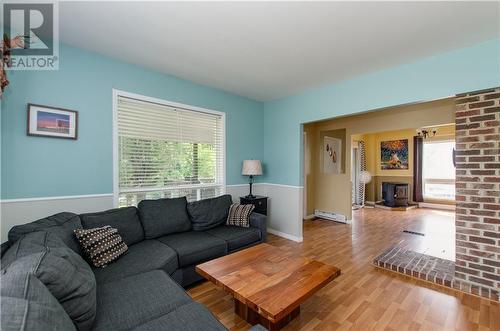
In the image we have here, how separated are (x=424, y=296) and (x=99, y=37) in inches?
164

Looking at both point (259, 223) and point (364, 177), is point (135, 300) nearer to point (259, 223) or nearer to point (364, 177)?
point (259, 223)

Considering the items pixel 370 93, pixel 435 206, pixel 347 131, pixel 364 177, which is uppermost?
pixel 370 93

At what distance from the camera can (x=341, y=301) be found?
2111 mm

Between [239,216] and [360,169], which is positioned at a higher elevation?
[360,169]

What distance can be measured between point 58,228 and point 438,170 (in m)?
8.67

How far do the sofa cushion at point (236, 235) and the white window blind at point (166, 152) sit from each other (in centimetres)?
83

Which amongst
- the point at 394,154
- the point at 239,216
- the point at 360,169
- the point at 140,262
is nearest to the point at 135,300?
the point at 140,262

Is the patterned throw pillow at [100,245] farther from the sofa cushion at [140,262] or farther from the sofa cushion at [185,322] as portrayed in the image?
the sofa cushion at [185,322]

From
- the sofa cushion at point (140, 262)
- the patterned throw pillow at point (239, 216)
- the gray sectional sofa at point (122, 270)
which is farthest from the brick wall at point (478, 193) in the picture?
the sofa cushion at point (140, 262)

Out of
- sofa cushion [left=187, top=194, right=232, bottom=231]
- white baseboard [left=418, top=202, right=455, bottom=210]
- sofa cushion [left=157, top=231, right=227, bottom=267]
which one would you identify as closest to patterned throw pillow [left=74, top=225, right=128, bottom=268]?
sofa cushion [left=157, top=231, right=227, bottom=267]

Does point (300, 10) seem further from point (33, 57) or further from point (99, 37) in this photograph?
point (33, 57)

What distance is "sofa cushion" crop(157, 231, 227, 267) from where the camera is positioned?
227 cm

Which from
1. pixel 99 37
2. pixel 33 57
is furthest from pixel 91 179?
pixel 99 37

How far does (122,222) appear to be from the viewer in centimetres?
237
